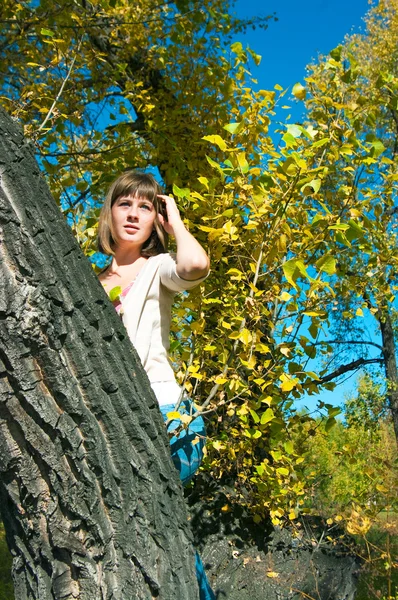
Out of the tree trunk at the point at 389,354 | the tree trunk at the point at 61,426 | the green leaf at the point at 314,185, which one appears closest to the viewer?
the tree trunk at the point at 61,426

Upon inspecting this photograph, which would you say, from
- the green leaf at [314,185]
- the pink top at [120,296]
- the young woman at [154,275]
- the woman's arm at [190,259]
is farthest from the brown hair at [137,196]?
the green leaf at [314,185]

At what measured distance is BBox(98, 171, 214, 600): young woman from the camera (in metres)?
1.92

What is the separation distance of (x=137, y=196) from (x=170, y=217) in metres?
0.29

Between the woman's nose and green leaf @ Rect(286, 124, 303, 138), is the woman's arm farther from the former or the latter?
green leaf @ Rect(286, 124, 303, 138)

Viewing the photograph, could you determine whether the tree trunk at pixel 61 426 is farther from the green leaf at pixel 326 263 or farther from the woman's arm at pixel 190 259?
the green leaf at pixel 326 263

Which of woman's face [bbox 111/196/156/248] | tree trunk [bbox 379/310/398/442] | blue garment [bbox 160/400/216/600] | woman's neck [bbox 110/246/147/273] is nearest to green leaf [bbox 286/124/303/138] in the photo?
woman's face [bbox 111/196/156/248]

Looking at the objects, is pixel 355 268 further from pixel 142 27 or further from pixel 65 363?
pixel 65 363

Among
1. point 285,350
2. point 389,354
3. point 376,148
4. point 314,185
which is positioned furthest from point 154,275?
point 389,354

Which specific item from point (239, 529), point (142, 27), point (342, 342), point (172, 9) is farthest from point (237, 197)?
point (342, 342)

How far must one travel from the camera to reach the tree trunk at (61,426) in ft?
4.24

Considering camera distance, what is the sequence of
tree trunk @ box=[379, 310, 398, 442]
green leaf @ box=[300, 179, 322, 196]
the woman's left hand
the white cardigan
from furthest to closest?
tree trunk @ box=[379, 310, 398, 442]
the woman's left hand
the white cardigan
green leaf @ box=[300, 179, 322, 196]

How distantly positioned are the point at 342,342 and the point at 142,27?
222 inches

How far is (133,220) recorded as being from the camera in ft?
7.52

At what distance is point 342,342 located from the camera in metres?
8.53
